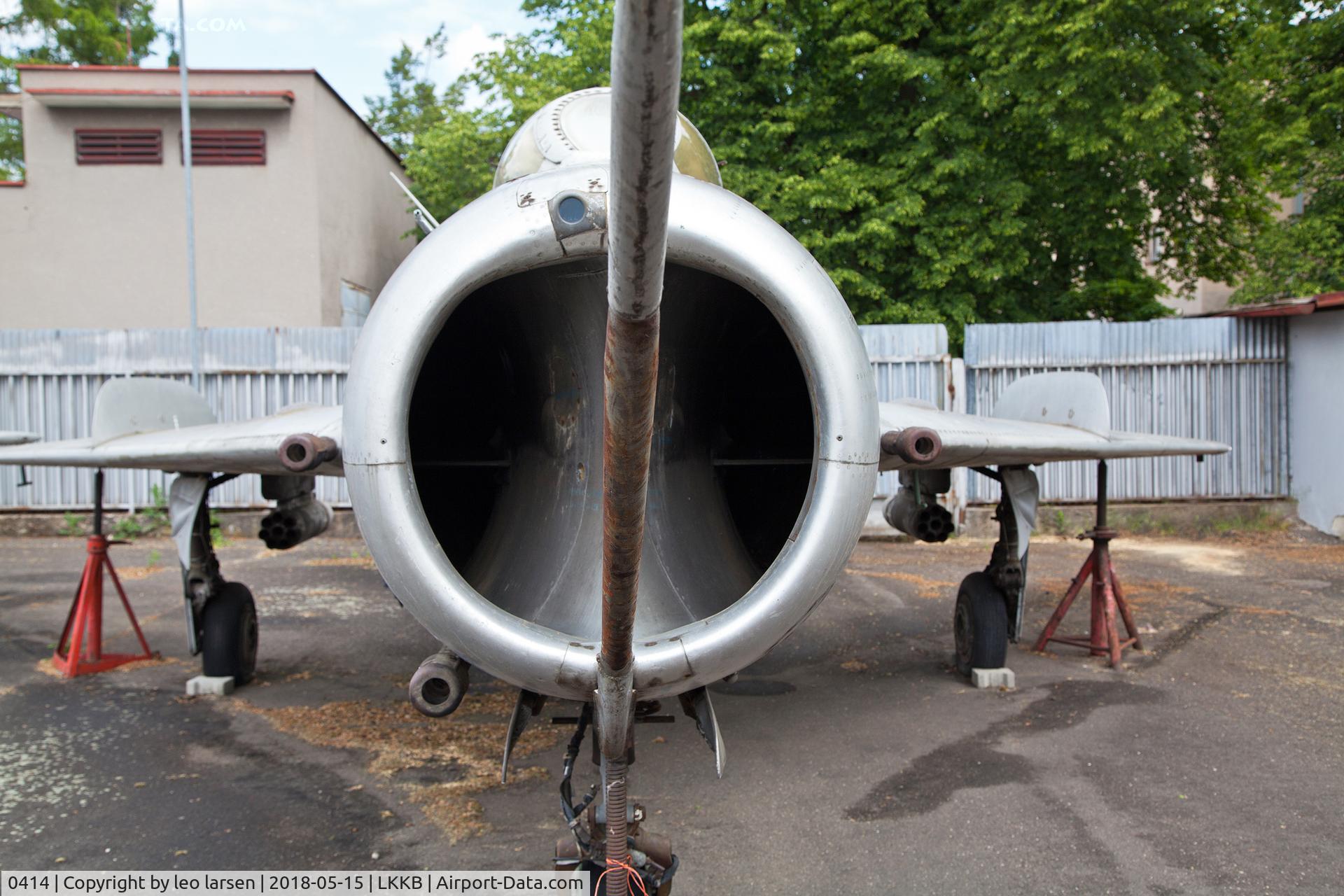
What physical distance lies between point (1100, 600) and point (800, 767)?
304cm

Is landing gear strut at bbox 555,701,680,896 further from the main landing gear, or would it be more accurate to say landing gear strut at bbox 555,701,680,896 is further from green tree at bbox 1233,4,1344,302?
green tree at bbox 1233,4,1344,302

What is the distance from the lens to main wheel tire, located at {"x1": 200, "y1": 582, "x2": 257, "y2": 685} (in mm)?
6062

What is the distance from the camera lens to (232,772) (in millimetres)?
4758

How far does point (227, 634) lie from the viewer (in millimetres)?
6066

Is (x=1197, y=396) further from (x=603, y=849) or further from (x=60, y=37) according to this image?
(x=60, y=37)

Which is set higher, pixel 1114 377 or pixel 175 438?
pixel 1114 377

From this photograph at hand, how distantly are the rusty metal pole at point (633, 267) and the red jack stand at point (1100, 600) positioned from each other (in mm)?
5290

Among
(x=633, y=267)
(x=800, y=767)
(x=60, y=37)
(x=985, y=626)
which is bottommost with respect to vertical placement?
(x=800, y=767)

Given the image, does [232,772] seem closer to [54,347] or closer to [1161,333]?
[54,347]

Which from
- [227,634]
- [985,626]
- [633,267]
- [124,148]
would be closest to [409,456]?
[633,267]

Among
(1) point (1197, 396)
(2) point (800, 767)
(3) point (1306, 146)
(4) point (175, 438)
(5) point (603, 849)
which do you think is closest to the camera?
(5) point (603, 849)

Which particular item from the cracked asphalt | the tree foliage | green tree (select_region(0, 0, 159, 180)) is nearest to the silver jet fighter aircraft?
Result: the cracked asphalt

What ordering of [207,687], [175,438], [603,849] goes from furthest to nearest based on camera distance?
[207,687], [175,438], [603,849]

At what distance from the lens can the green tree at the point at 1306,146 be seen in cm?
1281
